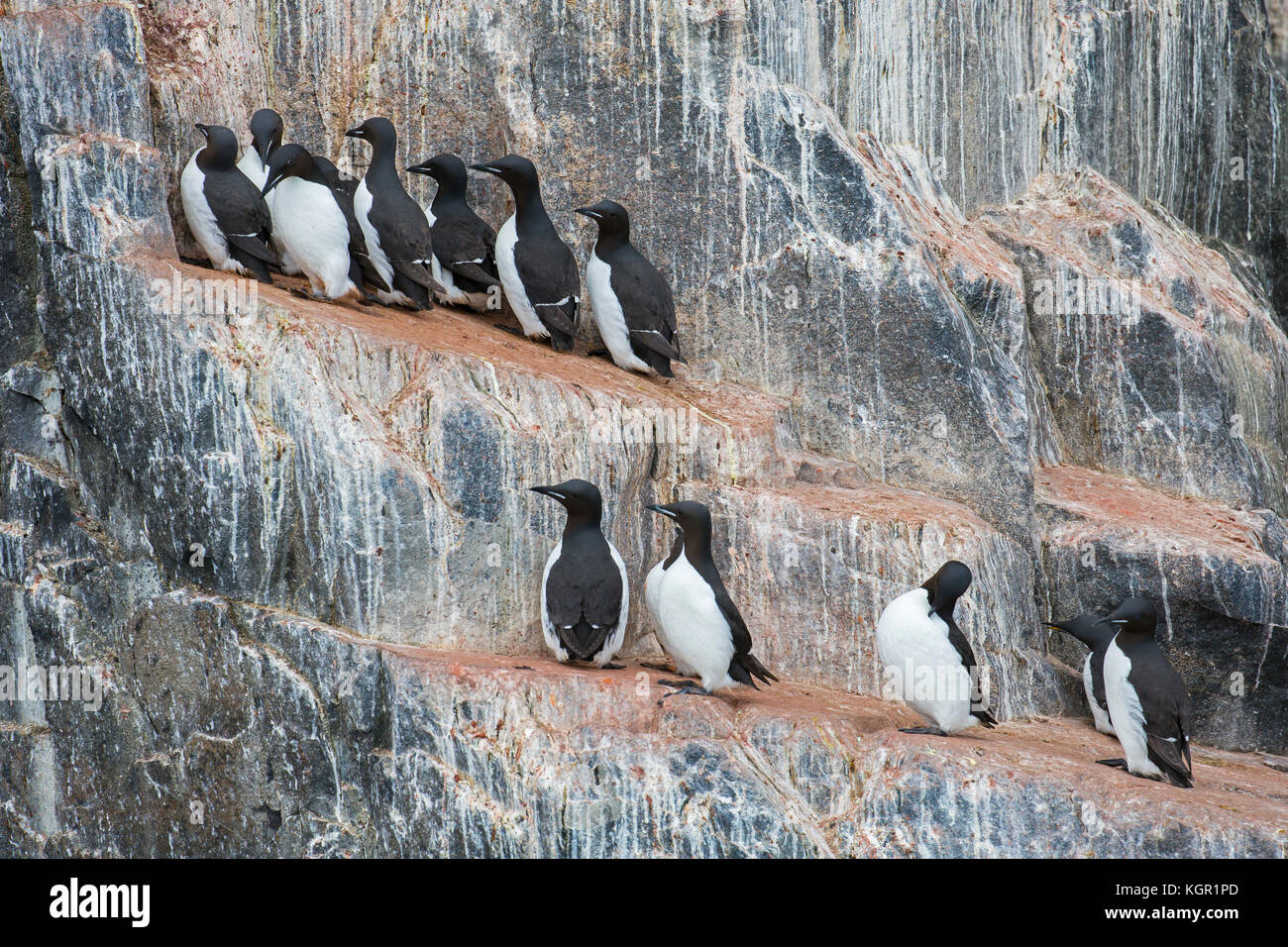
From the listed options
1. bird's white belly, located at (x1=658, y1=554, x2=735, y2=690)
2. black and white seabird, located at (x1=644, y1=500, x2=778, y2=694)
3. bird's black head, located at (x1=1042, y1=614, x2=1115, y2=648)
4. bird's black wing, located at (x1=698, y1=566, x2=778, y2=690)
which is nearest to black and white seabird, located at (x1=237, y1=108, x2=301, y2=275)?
black and white seabird, located at (x1=644, y1=500, x2=778, y2=694)

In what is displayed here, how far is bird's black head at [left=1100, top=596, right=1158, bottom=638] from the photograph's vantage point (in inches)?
324

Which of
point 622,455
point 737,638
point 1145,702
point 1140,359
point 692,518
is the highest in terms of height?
point 1140,359

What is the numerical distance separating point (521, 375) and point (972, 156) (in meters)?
5.02

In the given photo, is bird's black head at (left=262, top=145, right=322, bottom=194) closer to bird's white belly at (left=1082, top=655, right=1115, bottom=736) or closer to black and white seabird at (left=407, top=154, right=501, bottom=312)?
black and white seabird at (left=407, top=154, right=501, bottom=312)

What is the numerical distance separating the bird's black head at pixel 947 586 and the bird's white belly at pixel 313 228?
402 centimetres

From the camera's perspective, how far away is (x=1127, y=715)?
7.97m

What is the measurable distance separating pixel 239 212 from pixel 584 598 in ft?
10.6

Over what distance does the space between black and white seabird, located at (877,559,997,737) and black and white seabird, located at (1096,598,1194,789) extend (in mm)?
826

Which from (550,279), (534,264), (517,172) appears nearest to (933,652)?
(550,279)

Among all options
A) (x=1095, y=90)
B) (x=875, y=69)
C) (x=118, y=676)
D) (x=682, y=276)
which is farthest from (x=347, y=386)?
(x=1095, y=90)

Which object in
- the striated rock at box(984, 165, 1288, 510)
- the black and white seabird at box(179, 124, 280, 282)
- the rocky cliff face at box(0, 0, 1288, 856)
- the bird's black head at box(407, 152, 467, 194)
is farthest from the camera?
the striated rock at box(984, 165, 1288, 510)

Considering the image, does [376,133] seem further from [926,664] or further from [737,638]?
[926,664]

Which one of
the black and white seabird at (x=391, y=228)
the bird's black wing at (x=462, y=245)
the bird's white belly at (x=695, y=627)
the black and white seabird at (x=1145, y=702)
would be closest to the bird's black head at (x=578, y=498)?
the bird's white belly at (x=695, y=627)

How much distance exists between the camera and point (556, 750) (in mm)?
7469
